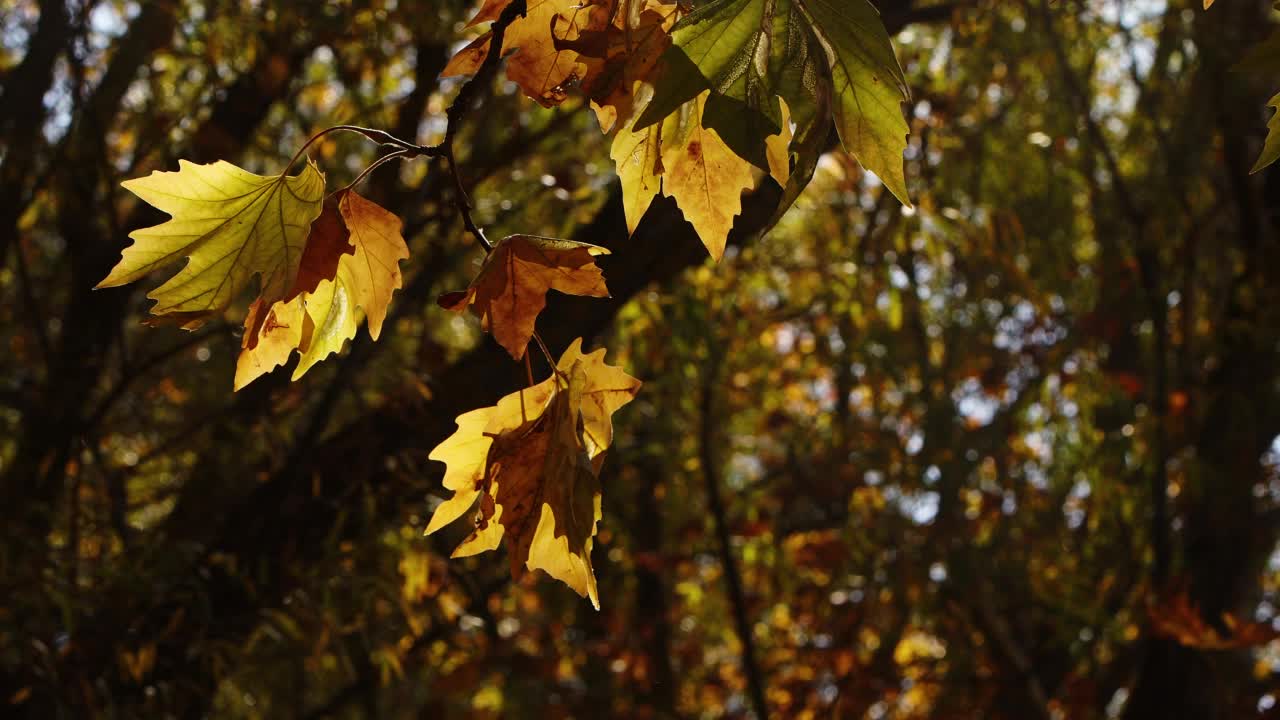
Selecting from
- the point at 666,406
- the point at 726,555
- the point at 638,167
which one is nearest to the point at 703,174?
the point at 638,167

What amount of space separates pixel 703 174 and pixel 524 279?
185 millimetres

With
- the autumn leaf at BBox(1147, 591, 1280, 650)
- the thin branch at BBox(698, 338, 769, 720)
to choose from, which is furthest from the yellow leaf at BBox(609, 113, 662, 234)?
the autumn leaf at BBox(1147, 591, 1280, 650)

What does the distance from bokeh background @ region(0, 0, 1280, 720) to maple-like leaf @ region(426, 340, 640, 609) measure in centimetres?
106

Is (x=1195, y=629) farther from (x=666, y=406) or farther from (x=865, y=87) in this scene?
(x=865, y=87)

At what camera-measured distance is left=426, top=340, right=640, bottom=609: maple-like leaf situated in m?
0.95

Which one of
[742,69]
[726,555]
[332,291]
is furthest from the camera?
[726,555]

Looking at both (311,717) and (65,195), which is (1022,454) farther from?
(65,195)

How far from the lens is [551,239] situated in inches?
37.2

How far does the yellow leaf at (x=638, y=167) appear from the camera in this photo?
3.12 feet

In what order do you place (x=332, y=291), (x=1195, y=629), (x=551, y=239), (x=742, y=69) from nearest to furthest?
(x=742, y=69), (x=551, y=239), (x=332, y=291), (x=1195, y=629)

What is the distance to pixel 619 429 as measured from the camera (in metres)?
4.24

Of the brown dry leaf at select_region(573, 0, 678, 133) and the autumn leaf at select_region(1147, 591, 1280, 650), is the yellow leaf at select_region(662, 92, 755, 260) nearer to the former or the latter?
the brown dry leaf at select_region(573, 0, 678, 133)

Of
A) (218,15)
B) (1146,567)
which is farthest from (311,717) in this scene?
(1146,567)

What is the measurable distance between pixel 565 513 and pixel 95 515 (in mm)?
2552
